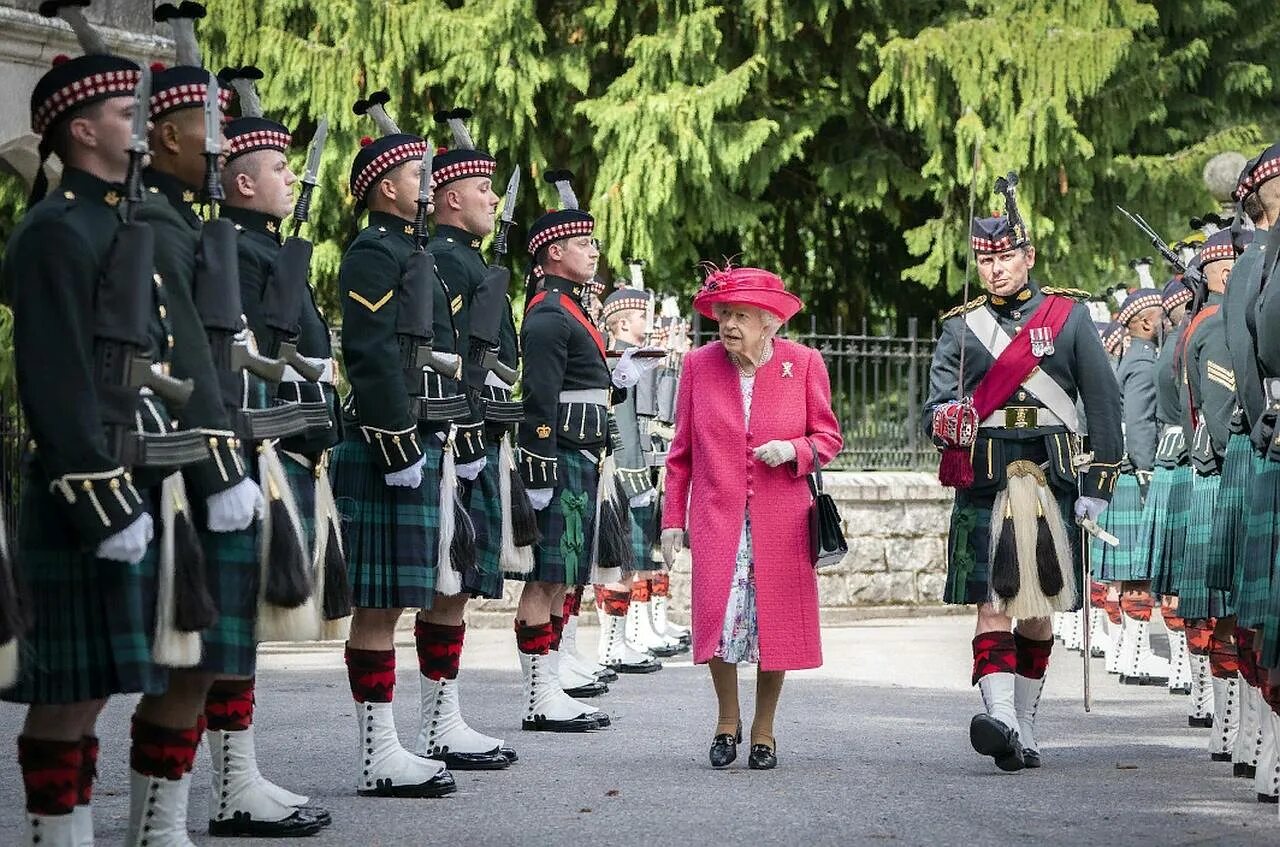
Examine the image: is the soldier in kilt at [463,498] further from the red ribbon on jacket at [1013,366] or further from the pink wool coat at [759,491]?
the red ribbon on jacket at [1013,366]

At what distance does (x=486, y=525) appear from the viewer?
8.21m

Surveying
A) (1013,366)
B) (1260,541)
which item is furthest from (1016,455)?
(1260,541)

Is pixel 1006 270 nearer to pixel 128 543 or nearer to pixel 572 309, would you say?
pixel 572 309

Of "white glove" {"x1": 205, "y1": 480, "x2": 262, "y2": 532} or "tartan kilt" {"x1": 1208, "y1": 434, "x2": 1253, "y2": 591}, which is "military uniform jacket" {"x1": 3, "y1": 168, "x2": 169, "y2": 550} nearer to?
"white glove" {"x1": 205, "y1": 480, "x2": 262, "y2": 532}

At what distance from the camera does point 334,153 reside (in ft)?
56.1

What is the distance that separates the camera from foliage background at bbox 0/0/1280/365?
16.9 m

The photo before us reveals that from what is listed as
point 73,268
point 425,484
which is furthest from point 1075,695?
point 73,268

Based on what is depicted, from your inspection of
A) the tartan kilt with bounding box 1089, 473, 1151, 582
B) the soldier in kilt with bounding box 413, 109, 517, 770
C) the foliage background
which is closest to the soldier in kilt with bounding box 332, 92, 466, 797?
the soldier in kilt with bounding box 413, 109, 517, 770

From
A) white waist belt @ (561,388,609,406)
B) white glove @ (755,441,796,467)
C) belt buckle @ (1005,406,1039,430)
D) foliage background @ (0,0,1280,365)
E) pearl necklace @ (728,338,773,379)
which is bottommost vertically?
white glove @ (755,441,796,467)

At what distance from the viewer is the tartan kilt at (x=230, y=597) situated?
5.54m

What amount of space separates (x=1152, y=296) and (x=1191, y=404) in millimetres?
4758

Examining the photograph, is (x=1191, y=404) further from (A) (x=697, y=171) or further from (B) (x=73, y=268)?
(A) (x=697, y=171)

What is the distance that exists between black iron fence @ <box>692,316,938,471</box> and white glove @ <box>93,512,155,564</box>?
12157mm

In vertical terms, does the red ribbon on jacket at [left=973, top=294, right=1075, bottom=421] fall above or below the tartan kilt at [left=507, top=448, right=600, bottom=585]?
above
